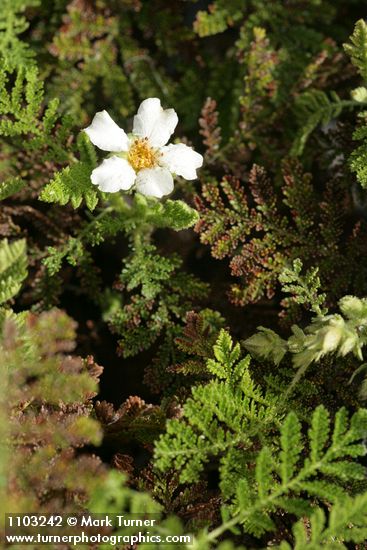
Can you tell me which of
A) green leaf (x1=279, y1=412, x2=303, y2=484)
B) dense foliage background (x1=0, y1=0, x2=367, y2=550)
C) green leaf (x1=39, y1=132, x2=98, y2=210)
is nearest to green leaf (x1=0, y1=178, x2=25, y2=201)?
dense foliage background (x1=0, y1=0, x2=367, y2=550)

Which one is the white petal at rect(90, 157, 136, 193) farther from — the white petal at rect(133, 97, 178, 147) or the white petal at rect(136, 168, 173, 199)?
the white petal at rect(133, 97, 178, 147)

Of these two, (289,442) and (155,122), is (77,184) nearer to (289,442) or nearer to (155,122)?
(155,122)

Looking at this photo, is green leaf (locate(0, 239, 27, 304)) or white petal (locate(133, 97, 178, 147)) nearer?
green leaf (locate(0, 239, 27, 304))

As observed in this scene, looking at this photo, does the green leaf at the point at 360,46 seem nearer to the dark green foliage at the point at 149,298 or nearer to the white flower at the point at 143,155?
the white flower at the point at 143,155

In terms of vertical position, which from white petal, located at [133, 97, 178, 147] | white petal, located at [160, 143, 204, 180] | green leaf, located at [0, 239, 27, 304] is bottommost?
green leaf, located at [0, 239, 27, 304]

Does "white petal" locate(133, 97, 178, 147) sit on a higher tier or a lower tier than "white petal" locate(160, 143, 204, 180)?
higher

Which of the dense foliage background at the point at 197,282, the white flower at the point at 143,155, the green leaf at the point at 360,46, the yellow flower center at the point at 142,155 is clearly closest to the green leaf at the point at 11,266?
the dense foliage background at the point at 197,282
